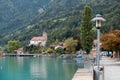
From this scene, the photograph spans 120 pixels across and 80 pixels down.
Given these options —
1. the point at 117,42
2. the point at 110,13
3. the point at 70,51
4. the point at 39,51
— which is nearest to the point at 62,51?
the point at 70,51

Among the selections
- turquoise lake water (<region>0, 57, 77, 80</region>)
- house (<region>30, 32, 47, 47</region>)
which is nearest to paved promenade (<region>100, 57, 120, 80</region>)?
turquoise lake water (<region>0, 57, 77, 80</region>)

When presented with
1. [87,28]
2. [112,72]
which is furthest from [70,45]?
[112,72]

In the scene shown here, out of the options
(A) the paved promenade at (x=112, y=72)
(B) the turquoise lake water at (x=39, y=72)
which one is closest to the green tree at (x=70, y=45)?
(B) the turquoise lake water at (x=39, y=72)

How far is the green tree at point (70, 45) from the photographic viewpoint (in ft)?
406

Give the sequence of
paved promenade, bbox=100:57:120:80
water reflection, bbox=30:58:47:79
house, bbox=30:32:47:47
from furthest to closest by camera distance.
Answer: house, bbox=30:32:47:47 < water reflection, bbox=30:58:47:79 < paved promenade, bbox=100:57:120:80

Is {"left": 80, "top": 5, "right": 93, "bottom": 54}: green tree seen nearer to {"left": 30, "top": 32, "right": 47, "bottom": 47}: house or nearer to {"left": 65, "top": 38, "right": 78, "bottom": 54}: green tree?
{"left": 65, "top": 38, "right": 78, "bottom": 54}: green tree

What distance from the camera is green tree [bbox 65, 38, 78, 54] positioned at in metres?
124

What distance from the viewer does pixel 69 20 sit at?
19375 centimetres

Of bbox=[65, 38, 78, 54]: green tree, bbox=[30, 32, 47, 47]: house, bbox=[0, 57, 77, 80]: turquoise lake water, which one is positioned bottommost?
bbox=[0, 57, 77, 80]: turquoise lake water

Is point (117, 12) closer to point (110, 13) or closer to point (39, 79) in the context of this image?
point (110, 13)

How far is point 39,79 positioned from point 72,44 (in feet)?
258

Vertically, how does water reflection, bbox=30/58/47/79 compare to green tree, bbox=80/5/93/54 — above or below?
below

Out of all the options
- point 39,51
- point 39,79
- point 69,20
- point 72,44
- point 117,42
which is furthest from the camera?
point 69,20

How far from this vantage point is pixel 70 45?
125500 millimetres
